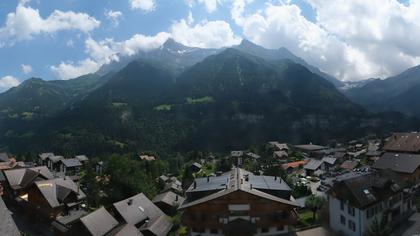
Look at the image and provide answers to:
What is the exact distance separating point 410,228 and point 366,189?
22.3 ft

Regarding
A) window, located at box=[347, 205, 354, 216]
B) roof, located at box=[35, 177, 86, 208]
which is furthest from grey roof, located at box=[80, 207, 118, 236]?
window, located at box=[347, 205, 354, 216]

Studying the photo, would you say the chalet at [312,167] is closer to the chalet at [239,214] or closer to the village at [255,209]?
the village at [255,209]

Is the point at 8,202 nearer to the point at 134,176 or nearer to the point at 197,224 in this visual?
the point at 134,176

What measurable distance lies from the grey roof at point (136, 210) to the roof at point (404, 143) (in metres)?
56.6

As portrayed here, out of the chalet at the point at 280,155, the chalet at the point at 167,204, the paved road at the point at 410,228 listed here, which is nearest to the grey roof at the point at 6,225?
the paved road at the point at 410,228

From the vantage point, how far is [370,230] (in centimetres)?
4047

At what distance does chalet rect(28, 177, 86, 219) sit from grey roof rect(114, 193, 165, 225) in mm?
12477

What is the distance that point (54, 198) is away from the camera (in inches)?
2516

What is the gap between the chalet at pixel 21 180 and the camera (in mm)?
71312

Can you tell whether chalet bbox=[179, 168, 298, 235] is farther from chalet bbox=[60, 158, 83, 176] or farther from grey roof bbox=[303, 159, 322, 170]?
chalet bbox=[60, 158, 83, 176]

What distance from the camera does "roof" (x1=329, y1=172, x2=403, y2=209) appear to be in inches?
1714

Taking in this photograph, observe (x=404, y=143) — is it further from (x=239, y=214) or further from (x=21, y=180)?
(x=21, y=180)

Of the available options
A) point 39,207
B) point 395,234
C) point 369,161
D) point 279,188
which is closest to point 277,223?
point 279,188

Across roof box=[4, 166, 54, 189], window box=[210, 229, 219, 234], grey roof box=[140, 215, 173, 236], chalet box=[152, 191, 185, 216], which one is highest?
roof box=[4, 166, 54, 189]
